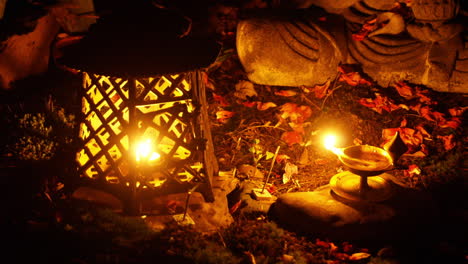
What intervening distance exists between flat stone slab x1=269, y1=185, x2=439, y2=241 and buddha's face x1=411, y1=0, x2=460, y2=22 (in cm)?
311

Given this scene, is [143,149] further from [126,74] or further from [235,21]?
[235,21]

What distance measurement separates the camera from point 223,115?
244 inches

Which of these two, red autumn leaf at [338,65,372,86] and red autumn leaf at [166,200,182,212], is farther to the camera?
red autumn leaf at [338,65,372,86]

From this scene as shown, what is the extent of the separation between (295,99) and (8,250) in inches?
175

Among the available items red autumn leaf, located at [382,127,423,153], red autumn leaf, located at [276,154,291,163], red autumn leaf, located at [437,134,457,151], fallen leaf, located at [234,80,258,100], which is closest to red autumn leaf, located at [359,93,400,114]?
red autumn leaf, located at [382,127,423,153]

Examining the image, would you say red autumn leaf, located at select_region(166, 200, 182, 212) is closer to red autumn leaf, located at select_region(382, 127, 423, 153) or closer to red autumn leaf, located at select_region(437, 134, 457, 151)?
red autumn leaf, located at select_region(382, 127, 423, 153)

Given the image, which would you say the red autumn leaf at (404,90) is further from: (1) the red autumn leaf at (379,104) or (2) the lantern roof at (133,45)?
(2) the lantern roof at (133,45)

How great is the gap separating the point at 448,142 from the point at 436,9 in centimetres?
210

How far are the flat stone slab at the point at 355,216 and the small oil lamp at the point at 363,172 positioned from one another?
0.09m

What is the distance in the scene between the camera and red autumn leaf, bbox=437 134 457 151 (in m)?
5.78

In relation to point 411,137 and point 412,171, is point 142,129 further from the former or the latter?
point 411,137

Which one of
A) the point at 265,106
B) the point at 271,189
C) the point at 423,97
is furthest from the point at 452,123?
the point at 271,189

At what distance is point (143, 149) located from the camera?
4871 mm

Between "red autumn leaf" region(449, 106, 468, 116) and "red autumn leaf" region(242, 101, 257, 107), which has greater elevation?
"red autumn leaf" region(242, 101, 257, 107)
